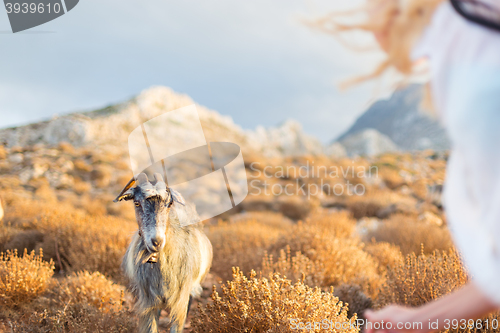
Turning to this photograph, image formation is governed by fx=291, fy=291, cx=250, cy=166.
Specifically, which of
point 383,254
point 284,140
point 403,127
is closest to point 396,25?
point 383,254

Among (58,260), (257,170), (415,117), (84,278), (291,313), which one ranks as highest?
(291,313)

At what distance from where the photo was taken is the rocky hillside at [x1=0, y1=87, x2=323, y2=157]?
3541 cm

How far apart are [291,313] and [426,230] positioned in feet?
16.4

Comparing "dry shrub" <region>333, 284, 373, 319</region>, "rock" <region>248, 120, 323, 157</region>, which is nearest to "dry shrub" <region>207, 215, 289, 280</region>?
"dry shrub" <region>333, 284, 373, 319</region>

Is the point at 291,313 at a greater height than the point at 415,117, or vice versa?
the point at 291,313

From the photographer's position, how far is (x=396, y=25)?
42.0 inches

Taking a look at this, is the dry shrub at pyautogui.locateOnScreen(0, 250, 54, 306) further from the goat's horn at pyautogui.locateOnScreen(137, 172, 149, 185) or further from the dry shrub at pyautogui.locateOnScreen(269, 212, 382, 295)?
the dry shrub at pyautogui.locateOnScreen(269, 212, 382, 295)

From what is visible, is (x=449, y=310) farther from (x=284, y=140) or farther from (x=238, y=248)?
(x=284, y=140)

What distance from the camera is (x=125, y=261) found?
3053 millimetres

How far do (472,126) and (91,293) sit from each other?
4.33 meters

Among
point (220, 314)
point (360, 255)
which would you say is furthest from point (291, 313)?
point (360, 255)

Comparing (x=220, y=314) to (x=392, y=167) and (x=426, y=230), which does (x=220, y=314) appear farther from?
(x=392, y=167)

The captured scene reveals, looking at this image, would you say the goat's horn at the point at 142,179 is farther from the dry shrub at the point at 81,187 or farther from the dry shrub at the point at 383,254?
the dry shrub at the point at 81,187

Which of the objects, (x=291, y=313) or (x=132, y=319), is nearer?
(x=291, y=313)
